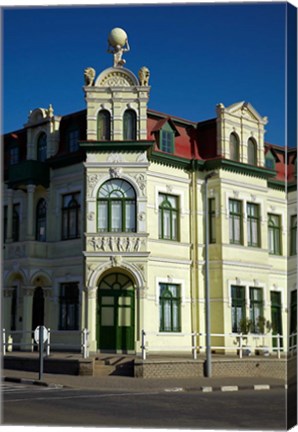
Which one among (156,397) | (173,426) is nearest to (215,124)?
(156,397)

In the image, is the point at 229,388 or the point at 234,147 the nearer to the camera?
the point at 229,388

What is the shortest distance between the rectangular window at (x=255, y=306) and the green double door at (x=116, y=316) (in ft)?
8.14

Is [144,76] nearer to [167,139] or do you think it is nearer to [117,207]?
[167,139]

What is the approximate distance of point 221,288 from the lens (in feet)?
53.8

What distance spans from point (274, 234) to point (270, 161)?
1443 millimetres

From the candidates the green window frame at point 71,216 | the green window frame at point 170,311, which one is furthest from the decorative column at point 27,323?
the green window frame at point 170,311

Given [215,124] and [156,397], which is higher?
[215,124]

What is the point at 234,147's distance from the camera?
16.7 metres

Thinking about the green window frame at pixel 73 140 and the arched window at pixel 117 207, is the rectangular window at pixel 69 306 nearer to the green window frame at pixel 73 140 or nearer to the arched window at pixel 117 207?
the arched window at pixel 117 207

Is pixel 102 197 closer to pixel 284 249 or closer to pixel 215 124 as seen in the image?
pixel 215 124

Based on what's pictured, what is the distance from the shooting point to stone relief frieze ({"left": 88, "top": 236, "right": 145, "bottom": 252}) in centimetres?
1658

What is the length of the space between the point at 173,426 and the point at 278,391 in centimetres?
200

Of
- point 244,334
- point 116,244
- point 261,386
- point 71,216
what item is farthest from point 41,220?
point 261,386

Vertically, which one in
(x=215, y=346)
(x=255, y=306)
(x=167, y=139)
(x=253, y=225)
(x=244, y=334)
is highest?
(x=167, y=139)
